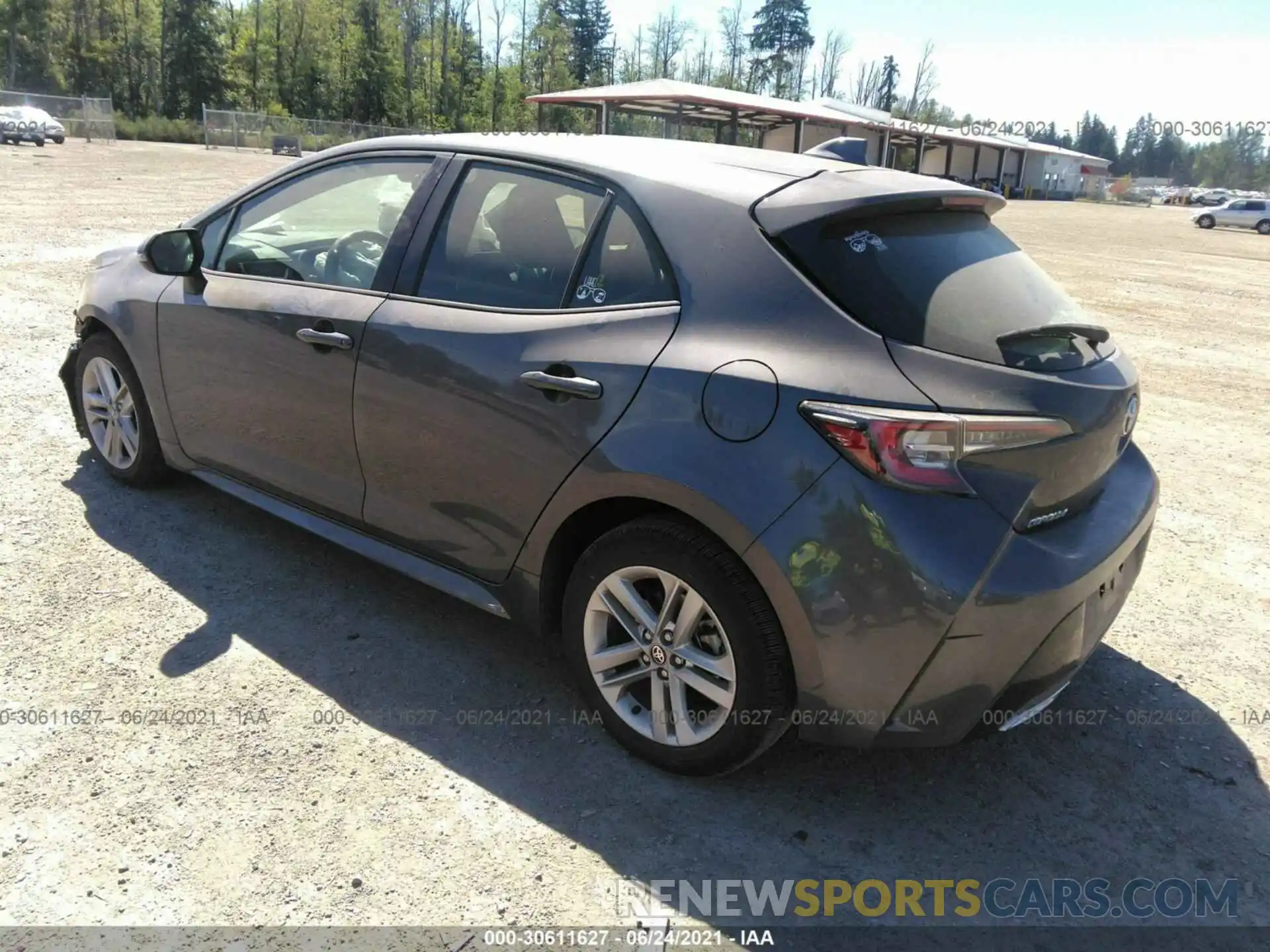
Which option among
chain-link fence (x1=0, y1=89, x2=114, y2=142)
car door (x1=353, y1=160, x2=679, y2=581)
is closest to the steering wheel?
car door (x1=353, y1=160, x2=679, y2=581)

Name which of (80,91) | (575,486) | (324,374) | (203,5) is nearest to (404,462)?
(324,374)

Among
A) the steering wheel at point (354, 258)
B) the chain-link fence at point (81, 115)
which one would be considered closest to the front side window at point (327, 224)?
the steering wheel at point (354, 258)

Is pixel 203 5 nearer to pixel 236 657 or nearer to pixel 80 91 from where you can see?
pixel 80 91

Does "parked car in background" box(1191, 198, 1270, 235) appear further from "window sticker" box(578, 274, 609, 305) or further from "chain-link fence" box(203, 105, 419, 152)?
"window sticker" box(578, 274, 609, 305)

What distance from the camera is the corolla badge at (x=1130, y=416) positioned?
277 centimetres

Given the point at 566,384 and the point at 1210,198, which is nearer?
the point at 566,384

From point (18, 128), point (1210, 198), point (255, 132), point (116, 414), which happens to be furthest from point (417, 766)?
point (1210, 198)

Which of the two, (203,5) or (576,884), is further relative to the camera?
(203,5)

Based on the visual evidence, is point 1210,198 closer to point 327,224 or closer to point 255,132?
point 255,132

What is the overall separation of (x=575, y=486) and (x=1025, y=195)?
84.4 metres

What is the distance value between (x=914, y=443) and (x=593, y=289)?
3.64 ft

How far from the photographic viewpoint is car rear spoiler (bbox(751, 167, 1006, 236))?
8.64ft

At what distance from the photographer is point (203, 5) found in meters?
70.1

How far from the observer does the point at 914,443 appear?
230 centimetres
